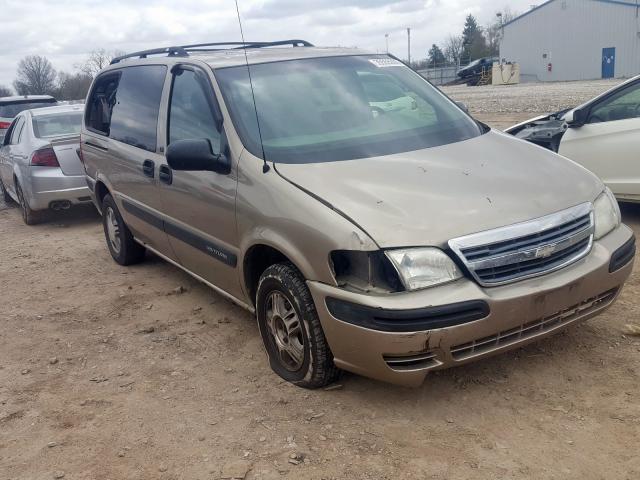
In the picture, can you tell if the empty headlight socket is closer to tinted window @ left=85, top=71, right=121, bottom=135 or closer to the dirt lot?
the dirt lot

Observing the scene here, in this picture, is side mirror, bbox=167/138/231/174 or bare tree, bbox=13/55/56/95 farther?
bare tree, bbox=13/55/56/95

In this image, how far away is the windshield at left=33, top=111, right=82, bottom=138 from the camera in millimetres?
9211

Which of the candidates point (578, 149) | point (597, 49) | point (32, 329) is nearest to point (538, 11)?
point (597, 49)

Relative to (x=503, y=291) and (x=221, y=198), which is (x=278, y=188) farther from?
(x=503, y=291)

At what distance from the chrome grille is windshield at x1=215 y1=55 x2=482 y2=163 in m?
0.96

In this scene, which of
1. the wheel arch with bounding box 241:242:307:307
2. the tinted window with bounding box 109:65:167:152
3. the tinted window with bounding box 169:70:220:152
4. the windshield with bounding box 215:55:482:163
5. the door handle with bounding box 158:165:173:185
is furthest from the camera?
the tinted window with bounding box 109:65:167:152

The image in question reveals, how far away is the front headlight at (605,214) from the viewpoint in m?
3.64

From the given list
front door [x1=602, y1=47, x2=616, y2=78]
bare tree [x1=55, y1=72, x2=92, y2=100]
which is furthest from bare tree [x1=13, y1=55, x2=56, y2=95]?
front door [x1=602, y1=47, x2=616, y2=78]

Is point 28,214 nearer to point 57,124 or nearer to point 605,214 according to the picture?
point 57,124

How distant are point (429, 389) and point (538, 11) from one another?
58458mm

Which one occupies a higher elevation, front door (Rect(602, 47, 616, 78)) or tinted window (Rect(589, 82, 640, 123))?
tinted window (Rect(589, 82, 640, 123))

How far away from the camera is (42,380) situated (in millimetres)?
4195

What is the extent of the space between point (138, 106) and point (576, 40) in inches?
2131

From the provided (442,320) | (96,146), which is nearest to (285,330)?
(442,320)
